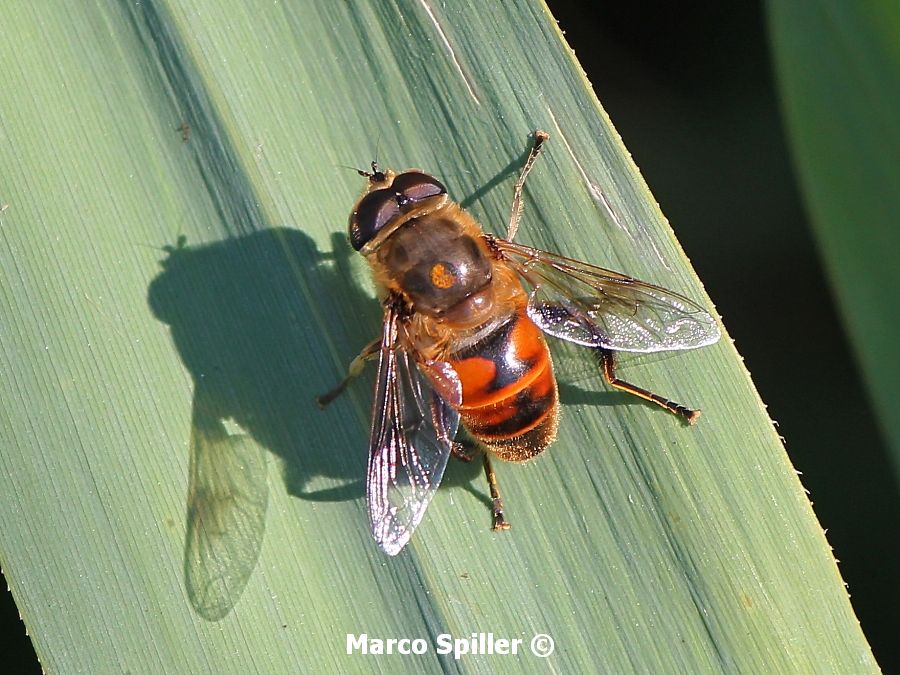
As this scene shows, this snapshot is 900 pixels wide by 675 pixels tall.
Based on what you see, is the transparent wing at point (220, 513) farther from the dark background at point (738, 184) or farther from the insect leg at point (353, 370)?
→ the dark background at point (738, 184)

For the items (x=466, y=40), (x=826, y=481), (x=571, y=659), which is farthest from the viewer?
(x=826, y=481)

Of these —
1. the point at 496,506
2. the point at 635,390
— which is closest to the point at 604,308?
the point at 635,390

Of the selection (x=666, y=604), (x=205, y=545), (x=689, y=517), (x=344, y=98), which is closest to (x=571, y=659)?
(x=666, y=604)

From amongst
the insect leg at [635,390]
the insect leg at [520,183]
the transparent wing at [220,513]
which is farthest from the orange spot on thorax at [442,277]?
the transparent wing at [220,513]

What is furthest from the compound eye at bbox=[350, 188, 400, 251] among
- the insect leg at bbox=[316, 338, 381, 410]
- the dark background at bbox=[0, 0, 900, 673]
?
the dark background at bbox=[0, 0, 900, 673]

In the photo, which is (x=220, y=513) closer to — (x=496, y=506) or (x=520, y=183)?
(x=496, y=506)

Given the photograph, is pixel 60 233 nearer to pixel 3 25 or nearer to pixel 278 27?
pixel 3 25
